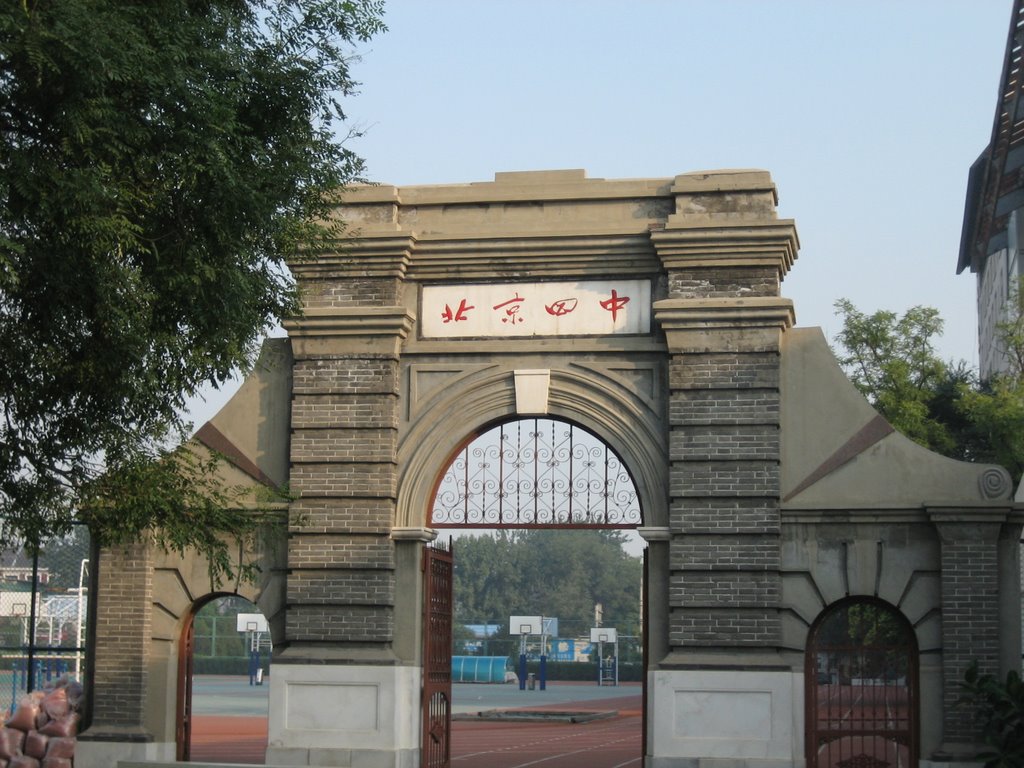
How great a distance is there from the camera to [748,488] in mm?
15922

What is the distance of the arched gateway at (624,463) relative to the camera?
15.6 meters

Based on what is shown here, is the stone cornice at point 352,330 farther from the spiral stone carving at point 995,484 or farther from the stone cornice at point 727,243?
the spiral stone carving at point 995,484

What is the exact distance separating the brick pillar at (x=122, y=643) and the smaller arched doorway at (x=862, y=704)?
7180 mm

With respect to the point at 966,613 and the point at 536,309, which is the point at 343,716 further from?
the point at 966,613

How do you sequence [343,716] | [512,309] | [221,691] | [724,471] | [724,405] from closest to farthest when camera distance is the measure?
1. [724,471]
2. [724,405]
3. [343,716]
4. [512,309]
5. [221,691]

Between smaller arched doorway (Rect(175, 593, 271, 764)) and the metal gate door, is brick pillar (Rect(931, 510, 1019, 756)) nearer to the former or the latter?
the metal gate door

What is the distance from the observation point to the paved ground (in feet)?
74.7

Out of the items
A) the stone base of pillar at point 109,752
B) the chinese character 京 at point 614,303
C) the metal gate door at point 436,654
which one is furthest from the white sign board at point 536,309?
the stone base of pillar at point 109,752

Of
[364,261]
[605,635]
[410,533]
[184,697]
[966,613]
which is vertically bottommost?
[605,635]

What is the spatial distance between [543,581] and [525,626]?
73.8ft

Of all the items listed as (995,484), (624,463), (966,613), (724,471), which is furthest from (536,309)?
(966,613)

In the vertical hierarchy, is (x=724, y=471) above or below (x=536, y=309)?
below

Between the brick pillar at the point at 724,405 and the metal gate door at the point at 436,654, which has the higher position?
the brick pillar at the point at 724,405

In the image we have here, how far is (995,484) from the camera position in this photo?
15.4 m
